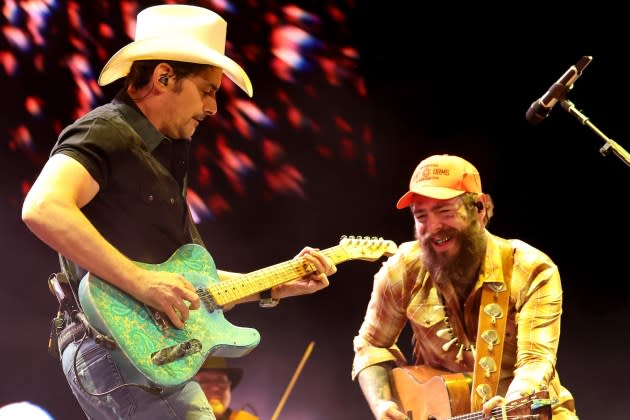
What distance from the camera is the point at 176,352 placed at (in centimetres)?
270

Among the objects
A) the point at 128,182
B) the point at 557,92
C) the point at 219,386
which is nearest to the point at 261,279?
the point at 128,182

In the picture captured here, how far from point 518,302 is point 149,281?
6.69 ft

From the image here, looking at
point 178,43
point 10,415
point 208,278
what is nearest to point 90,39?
point 10,415

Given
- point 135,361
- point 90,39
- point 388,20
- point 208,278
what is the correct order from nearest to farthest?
point 135,361 → point 208,278 → point 90,39 → point 388,20

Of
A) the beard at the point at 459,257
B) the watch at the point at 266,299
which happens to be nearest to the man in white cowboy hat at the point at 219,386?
the beard at the point at 459,257

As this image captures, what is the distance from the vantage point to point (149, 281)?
270 cm

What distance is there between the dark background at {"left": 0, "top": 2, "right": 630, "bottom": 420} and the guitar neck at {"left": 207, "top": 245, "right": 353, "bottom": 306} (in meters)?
2.95

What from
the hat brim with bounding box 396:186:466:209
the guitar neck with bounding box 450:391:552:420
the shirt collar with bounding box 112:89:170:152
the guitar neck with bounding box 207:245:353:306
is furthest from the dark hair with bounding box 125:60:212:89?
the guitar neck with bounding box 450:391:552:420

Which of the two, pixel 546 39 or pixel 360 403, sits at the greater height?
pixel 546 39

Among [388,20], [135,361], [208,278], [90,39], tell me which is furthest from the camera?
[388,20]

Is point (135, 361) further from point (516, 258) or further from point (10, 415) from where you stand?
point (10, 415)

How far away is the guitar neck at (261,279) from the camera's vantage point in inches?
119

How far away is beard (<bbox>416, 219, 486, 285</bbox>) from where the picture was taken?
398 centimetres

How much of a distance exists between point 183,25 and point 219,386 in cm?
361
